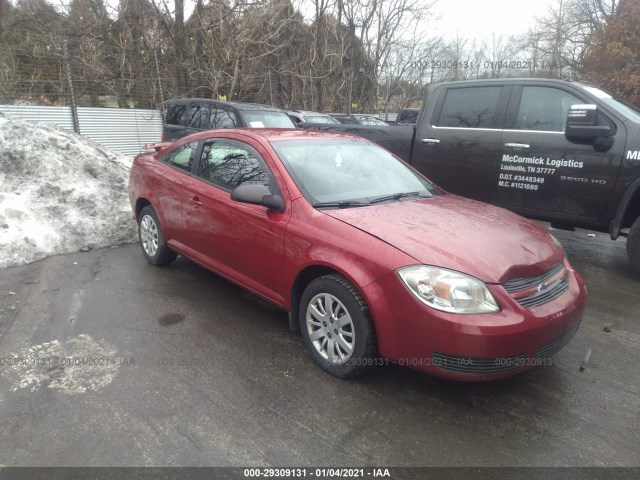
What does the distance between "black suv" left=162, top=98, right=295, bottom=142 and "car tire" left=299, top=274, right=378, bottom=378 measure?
6156mm

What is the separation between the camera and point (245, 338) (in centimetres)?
371

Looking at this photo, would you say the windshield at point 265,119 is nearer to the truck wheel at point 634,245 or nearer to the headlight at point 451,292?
the truck wheel at point 634,245

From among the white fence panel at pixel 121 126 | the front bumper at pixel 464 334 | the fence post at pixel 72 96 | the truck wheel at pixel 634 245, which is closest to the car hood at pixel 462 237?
the front bumper at pixel 464 334

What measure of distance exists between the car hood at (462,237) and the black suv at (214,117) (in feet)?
19.4

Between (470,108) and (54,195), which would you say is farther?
(54,195)

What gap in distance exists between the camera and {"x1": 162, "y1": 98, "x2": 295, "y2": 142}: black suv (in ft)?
28.8

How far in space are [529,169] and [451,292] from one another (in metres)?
3.39

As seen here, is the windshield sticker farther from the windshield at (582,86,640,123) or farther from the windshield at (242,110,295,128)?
the windshield at (242,110,295,128)

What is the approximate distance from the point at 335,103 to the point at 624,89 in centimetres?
1397

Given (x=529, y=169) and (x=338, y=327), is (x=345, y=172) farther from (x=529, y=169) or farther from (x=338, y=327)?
(x=529, y=169)

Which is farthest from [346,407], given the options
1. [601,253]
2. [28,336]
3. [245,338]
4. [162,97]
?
[162,97]

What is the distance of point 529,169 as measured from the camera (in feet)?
17.6

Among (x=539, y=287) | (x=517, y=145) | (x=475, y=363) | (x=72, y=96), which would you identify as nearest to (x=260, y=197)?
(x=475, y=363)

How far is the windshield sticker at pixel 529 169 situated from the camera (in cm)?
514
